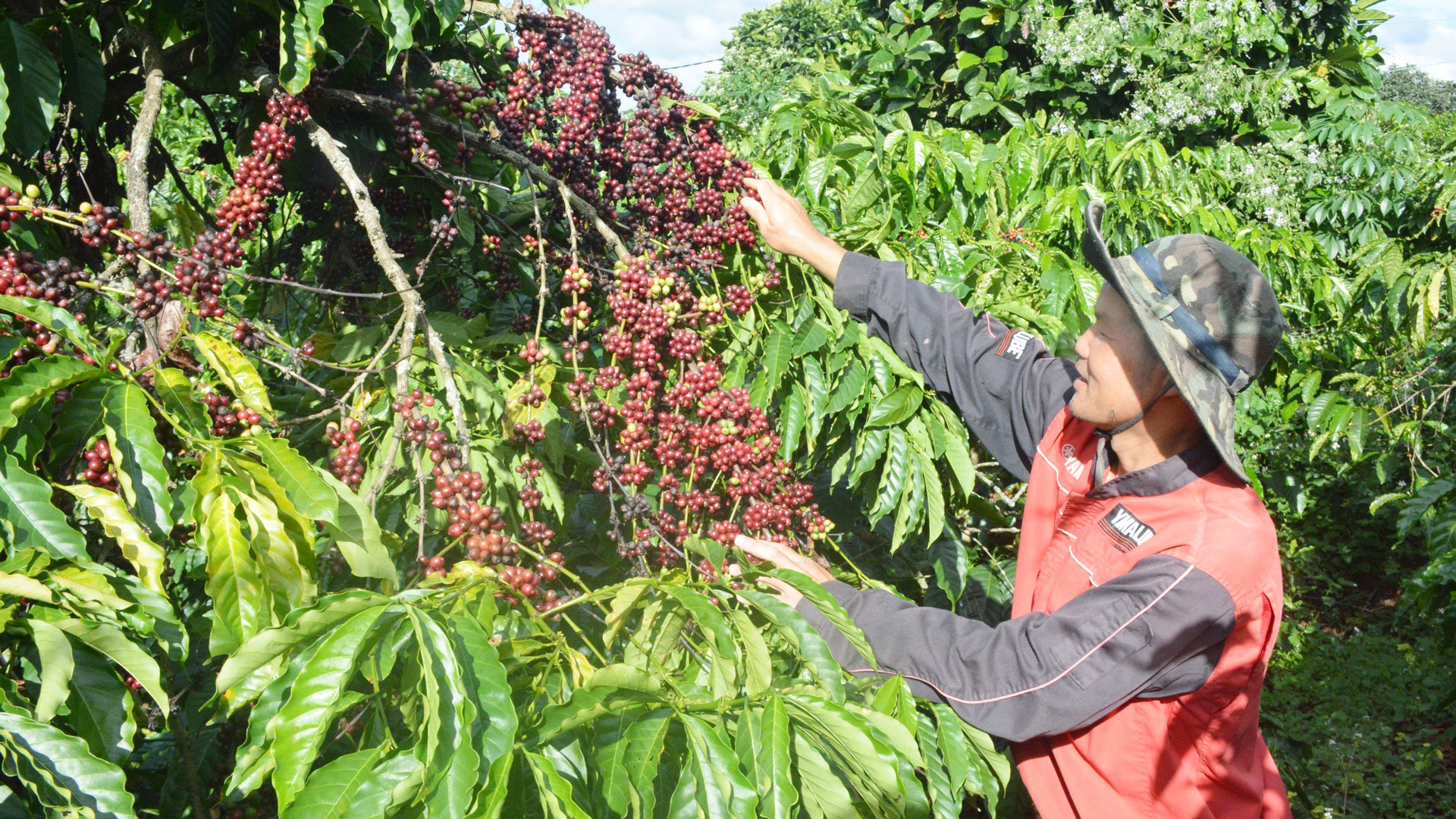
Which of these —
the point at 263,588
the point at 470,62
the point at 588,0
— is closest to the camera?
the point at 263,588

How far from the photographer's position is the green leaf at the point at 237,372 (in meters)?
1.50

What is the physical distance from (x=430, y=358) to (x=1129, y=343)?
4.41 ft

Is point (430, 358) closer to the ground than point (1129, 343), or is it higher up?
closer to the ground

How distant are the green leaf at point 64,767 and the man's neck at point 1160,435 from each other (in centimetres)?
173

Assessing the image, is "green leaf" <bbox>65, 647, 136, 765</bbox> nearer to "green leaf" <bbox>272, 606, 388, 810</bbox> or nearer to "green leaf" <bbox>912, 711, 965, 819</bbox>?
"green leaf" <bbox>272, 606, 388, 810</bbox>

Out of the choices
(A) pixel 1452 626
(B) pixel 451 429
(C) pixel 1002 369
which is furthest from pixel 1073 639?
(A) pixel 1452 626

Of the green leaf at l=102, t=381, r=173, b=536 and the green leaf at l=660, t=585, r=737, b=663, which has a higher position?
the green leaf at l=102, t=381, r=173, b=536

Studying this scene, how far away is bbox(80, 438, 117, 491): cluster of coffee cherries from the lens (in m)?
1.34

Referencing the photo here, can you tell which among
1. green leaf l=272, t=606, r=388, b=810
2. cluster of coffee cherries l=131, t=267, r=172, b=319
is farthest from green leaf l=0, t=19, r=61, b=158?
→ green leaf l=272, t=606, r=388, b=810

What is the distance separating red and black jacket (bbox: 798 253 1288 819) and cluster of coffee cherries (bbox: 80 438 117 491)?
1150mm

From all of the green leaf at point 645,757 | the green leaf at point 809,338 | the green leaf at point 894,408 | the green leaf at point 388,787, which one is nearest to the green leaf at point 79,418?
the green leaf at point 388,787

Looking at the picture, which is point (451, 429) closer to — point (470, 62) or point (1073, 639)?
point (470, 62)

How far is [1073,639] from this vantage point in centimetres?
165

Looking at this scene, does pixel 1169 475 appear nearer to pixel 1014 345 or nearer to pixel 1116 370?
pixel 1116 370
